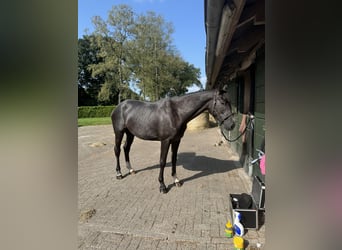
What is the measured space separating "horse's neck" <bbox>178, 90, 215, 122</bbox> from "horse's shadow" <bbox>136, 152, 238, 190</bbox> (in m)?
1.29

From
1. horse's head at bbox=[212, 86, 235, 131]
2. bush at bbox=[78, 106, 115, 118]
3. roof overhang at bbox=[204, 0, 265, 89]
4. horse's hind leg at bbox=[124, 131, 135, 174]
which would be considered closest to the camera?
roof overhang at bbox=[204, 0, 265, 89]

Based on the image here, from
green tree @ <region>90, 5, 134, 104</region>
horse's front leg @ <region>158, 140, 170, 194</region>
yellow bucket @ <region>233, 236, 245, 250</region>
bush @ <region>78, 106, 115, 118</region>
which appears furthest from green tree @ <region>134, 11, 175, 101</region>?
yellow bucket @ <region>233, 236, 245, 250</region>

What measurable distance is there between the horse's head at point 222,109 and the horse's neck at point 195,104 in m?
0.12

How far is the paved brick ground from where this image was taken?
7.45 feet

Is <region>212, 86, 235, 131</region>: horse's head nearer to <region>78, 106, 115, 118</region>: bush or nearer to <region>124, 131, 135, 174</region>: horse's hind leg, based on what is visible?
<region>124, 131, 135, 174</region>: horse's hind leg

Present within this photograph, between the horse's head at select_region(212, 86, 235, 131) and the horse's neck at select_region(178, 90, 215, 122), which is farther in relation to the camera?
the horse's neck at select_region(178, 90, 215, 122)

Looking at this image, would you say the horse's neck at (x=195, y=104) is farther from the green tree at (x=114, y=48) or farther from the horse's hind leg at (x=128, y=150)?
the green tree at (x=114, y=48)

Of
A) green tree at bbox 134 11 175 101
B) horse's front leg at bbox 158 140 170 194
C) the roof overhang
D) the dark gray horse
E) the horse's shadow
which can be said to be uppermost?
green tree at bbox 134 11 175 101

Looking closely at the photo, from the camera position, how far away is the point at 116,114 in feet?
14.8

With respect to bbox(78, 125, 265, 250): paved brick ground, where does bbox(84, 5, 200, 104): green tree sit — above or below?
above
